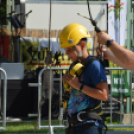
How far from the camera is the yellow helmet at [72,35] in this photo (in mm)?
2617

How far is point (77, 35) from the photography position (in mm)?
2652

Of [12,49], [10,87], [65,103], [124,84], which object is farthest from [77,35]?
[12,49]

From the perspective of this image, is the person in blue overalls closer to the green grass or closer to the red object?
the green grass

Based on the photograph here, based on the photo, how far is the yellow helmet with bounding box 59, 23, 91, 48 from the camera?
2.62 meters

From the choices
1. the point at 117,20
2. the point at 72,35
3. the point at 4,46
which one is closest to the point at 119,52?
the point at 72,35

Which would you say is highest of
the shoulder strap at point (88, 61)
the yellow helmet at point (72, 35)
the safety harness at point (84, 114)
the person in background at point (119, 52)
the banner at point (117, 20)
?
the banner at point (117, 20)

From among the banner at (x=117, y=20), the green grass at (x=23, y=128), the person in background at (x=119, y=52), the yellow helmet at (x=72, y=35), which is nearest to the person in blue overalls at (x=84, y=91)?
the yellow helmet at (x=72, y=35)

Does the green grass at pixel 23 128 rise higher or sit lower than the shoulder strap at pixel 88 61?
lower

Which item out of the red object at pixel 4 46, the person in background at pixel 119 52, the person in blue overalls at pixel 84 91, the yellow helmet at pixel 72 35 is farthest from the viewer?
the red object at pixel 4 46

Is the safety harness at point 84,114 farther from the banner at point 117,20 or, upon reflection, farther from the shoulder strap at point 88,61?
the banner at point 117,20

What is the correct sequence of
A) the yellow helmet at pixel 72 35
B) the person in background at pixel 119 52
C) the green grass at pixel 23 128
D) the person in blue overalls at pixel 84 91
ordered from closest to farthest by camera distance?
1. the person in background at pixel 119 52
2. the person in blue overalls at pixel 84 91
3. the yellow helmet at pixel 72 35
4. the green grass at pixel 23 128

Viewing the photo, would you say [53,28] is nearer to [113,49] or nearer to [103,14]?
[103,14]

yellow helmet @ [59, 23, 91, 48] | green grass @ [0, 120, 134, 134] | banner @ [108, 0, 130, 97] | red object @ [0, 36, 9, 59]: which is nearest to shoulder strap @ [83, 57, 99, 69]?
yellow helmet @ [59, 23, 91, 48]

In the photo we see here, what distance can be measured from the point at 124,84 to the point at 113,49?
168 inches
